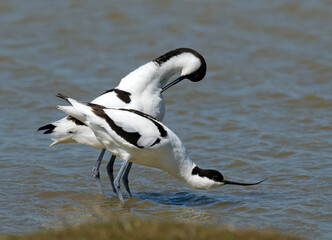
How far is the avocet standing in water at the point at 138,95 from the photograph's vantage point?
25.6 ft

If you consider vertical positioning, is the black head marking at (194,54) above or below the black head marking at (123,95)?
above

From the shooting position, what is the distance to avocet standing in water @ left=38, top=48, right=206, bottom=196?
7.80 m

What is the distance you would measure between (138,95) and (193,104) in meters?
3.28

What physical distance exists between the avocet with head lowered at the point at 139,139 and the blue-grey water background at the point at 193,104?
43 centimetres

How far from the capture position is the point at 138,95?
8188mm

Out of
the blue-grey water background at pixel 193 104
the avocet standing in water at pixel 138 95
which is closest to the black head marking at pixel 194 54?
the avocet standing in water at pixel 138 95


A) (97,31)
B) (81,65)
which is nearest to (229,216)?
(81,65)

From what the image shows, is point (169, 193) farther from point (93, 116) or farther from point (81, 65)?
point (81, 65)

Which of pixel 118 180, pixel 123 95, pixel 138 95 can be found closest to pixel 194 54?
pixel 138 95

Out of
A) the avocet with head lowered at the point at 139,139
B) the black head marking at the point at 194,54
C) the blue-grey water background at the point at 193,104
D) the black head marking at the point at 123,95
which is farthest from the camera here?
the black head marking at the point at 194,54

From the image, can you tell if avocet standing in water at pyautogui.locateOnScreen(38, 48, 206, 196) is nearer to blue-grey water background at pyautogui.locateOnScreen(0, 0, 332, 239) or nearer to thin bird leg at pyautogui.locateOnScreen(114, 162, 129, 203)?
thin bird leg at pyautogui.locateOnScreen(114, 162, 129, 203)

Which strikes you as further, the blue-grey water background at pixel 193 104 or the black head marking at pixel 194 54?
the black head marking at pixel 194 54

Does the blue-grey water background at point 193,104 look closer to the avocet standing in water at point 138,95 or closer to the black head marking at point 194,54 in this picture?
the avocet standing in water at point 138,95

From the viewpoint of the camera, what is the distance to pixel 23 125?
10.4 meters
